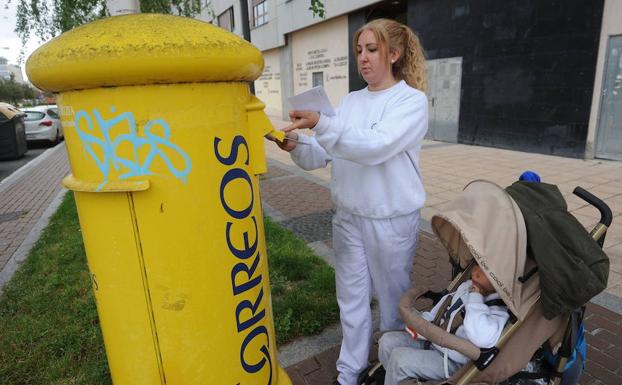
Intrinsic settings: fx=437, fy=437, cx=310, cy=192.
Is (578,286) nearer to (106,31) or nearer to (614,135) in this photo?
(106,31)

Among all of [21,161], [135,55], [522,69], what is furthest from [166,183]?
[21,161]

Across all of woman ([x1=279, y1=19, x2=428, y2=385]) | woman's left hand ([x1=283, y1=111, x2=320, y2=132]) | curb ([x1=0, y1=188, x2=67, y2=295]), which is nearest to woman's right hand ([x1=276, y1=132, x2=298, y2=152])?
woman ([x1=279, y1=19, x2=428, y2=385])

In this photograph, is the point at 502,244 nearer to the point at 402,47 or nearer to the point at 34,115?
Answer: the point at 402,47

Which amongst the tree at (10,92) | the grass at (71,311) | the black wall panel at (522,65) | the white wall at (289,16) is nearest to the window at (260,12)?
the white wall at (289,16)

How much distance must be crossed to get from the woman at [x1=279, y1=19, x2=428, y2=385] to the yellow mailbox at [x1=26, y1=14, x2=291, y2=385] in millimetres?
496

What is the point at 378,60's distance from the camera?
1.99 metres

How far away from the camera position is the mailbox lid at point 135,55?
117 cm

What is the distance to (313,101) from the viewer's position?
168 cm

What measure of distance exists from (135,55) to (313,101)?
703 millimetres

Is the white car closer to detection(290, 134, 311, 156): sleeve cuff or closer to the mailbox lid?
detection(290, 134, 311, 156): sleeve cuff

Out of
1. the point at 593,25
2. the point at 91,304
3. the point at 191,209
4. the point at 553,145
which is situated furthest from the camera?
the point at 553,145

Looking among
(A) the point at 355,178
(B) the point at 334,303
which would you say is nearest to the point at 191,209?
(A) the point at 355,178

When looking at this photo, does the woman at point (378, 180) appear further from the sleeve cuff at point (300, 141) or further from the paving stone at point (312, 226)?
the paving stone at point (312, 226)

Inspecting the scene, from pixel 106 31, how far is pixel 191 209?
1.85 ft
